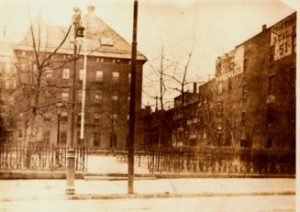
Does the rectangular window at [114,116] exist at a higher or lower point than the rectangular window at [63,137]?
higher

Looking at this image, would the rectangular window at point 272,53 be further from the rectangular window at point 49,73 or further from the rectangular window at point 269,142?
the rectangular window at point 49,73

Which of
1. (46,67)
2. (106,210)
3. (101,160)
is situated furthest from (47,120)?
(101,160)

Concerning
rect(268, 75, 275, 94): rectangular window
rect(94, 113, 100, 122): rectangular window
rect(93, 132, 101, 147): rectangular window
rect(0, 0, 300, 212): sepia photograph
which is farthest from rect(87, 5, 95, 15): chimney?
rect(268, 75, 275, 94): rectangular window

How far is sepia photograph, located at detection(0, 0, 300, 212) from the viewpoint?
22.7ft

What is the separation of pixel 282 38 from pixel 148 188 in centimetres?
341

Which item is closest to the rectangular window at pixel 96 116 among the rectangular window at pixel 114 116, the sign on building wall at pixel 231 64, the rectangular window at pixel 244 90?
the rectangular window at pixel 114 116

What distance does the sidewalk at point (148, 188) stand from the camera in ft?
24.7

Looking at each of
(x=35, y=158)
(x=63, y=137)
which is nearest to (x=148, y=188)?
(x=63, y=137)

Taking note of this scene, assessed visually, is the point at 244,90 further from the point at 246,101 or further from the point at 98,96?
the point at 98,96

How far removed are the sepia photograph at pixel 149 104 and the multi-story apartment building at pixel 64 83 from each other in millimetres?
21

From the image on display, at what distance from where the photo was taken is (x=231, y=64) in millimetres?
9016

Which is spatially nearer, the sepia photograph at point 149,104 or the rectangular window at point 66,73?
the sepia photograph at point 149,104

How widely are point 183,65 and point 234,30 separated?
1431mm

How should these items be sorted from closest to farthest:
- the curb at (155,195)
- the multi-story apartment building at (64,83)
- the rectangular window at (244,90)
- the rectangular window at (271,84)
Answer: the multi-story apartment building at (64,83) → the curb at (155,195) → the rectangular window at (271,84) → the rectangular window at (244,90)
